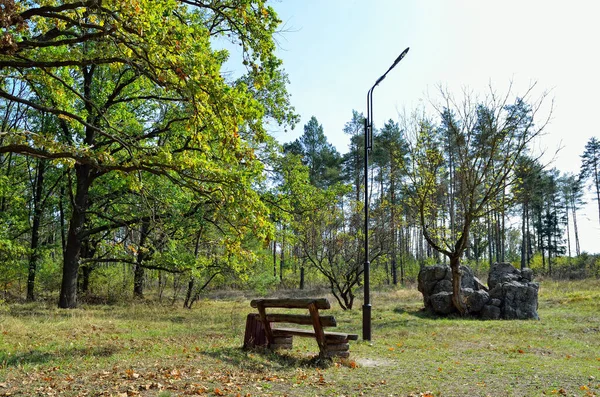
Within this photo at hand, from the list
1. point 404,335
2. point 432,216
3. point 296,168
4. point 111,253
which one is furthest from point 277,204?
point 432,216

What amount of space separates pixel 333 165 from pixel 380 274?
A: 2091cm

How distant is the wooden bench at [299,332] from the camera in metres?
8.00

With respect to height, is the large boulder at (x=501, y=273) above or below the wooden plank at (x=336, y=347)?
above

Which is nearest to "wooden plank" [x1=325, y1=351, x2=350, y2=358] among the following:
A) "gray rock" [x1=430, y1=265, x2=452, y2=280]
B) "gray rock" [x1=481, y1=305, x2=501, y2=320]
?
"gray rock" [x1=481, y1=305, x2=501, y2=320]

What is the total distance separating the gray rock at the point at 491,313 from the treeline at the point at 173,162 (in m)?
2.60

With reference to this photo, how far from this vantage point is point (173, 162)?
302 inches

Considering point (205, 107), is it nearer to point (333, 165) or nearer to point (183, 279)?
point (183, 279)

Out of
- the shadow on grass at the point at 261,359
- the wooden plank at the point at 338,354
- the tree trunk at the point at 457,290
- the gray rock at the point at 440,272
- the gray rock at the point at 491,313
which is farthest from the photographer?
the gray rock at the point at 440,272

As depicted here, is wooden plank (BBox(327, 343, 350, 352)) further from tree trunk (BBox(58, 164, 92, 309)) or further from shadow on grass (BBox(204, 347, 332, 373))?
tree trunk (BBox(58, 164, 92, 309))

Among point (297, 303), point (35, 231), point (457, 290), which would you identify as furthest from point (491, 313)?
point (35, 231)

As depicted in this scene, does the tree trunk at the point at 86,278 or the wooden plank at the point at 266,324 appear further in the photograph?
the tree trunk at the point at 86,278

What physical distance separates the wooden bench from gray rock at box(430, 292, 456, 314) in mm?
12016

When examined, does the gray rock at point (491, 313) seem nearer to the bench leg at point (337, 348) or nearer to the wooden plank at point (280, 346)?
the wooden plank at point (280, 346)

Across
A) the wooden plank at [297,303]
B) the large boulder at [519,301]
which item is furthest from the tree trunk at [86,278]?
the large boulder at [519,301]
